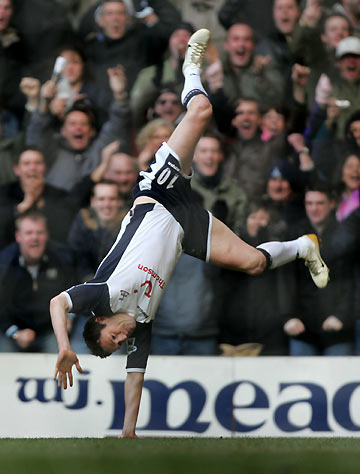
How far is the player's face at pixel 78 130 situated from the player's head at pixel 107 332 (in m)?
2.51

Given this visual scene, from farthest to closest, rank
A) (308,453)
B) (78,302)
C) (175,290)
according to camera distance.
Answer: (175,290)
(78,302)
(308,453)

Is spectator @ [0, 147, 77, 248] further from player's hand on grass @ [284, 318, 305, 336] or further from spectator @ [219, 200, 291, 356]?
player's hand on grass @ [284, 318, 305, 336]

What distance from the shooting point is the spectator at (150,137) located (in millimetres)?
8211

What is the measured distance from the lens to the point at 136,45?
27.8ft

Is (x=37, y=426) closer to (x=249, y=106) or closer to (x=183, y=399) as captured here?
(x=183, y=399)

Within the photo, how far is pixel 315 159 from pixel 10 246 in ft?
9.28

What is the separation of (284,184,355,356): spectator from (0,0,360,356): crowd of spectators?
12 mm

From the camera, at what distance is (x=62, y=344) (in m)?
5.69

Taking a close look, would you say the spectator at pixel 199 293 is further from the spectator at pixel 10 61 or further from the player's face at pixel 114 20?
the spectator at pixel 10 61

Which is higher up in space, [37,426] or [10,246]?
[10,246]

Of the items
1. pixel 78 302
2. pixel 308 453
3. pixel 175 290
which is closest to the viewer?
pixel 308 453

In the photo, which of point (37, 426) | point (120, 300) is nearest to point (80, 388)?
point (37, 426)

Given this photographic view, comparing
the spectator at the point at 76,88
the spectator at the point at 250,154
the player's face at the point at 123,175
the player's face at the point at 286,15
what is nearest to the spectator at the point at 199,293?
the spectator at the point at 250,154

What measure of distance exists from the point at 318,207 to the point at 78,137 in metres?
2.25
